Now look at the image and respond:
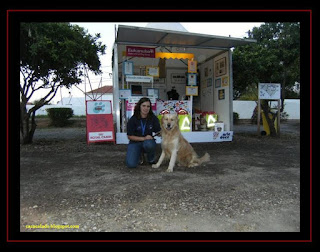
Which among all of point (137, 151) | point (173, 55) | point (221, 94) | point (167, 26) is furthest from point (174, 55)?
point (137, 151)

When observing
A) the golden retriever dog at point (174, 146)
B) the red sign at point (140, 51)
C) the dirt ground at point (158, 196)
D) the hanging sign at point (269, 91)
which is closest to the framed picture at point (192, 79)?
the red sign at point (140, 51)

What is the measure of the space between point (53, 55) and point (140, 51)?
8.65ft

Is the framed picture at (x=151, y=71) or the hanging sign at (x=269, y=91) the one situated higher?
the framed picture at (x=151, y=71)

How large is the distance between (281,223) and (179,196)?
3.86 feet

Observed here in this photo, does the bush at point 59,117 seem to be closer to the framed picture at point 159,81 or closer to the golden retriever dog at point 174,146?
the framed picture at point 159,81

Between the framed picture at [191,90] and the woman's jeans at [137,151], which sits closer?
the woman's jeans at [137,151]

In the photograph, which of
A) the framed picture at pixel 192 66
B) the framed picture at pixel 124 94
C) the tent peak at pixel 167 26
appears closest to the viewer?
the framed picture at pixel 124 94

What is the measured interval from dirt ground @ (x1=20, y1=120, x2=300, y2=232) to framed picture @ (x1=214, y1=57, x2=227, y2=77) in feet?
13.4

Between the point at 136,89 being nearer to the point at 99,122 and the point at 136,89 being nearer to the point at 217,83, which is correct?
the point at 99,122

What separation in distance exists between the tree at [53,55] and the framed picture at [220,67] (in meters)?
4.03

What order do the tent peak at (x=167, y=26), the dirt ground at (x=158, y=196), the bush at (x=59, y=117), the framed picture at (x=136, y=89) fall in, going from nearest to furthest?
the dirt ground at (x=158, y=196) → the framed picture at (x=136, y=89) → the tent peak at (x=167, y=26) → the bush at (x=59, y=117)

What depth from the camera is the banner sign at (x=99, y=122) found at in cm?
734
